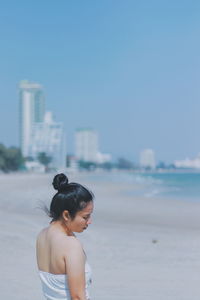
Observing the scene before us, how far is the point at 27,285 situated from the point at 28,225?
20.2 feet

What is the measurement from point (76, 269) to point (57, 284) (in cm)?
21

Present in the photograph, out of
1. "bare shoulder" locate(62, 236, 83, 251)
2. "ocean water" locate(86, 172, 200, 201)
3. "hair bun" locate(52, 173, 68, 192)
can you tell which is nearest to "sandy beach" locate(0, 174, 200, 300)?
"hair bun" locate(52, 173, 68, 192)

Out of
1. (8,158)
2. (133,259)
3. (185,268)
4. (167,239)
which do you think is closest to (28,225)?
(167,239)

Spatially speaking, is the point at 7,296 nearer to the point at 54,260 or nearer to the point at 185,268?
the point at 185,268

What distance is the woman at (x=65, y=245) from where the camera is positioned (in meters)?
2.12

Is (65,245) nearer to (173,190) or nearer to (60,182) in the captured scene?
(60,182)

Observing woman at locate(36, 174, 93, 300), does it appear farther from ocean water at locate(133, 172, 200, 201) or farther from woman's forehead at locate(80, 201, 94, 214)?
ocean water at locate(133, 172, 200, 201)

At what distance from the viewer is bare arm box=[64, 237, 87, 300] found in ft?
6.88

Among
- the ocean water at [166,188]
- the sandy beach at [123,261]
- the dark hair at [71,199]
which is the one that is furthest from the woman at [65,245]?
the ocean water at [166,188]

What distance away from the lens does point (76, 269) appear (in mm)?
2098

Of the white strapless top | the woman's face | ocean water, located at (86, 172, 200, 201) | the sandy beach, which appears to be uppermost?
the woman's face

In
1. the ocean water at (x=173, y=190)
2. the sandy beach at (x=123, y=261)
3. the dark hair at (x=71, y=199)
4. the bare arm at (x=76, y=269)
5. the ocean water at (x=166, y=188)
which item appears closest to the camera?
the bare arm at (x=76, y=269)

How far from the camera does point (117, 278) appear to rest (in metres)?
6.56

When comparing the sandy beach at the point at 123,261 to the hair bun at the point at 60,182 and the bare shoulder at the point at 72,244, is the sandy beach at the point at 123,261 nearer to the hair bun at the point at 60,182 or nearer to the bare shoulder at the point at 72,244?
the hair bun at the point at 60,182
